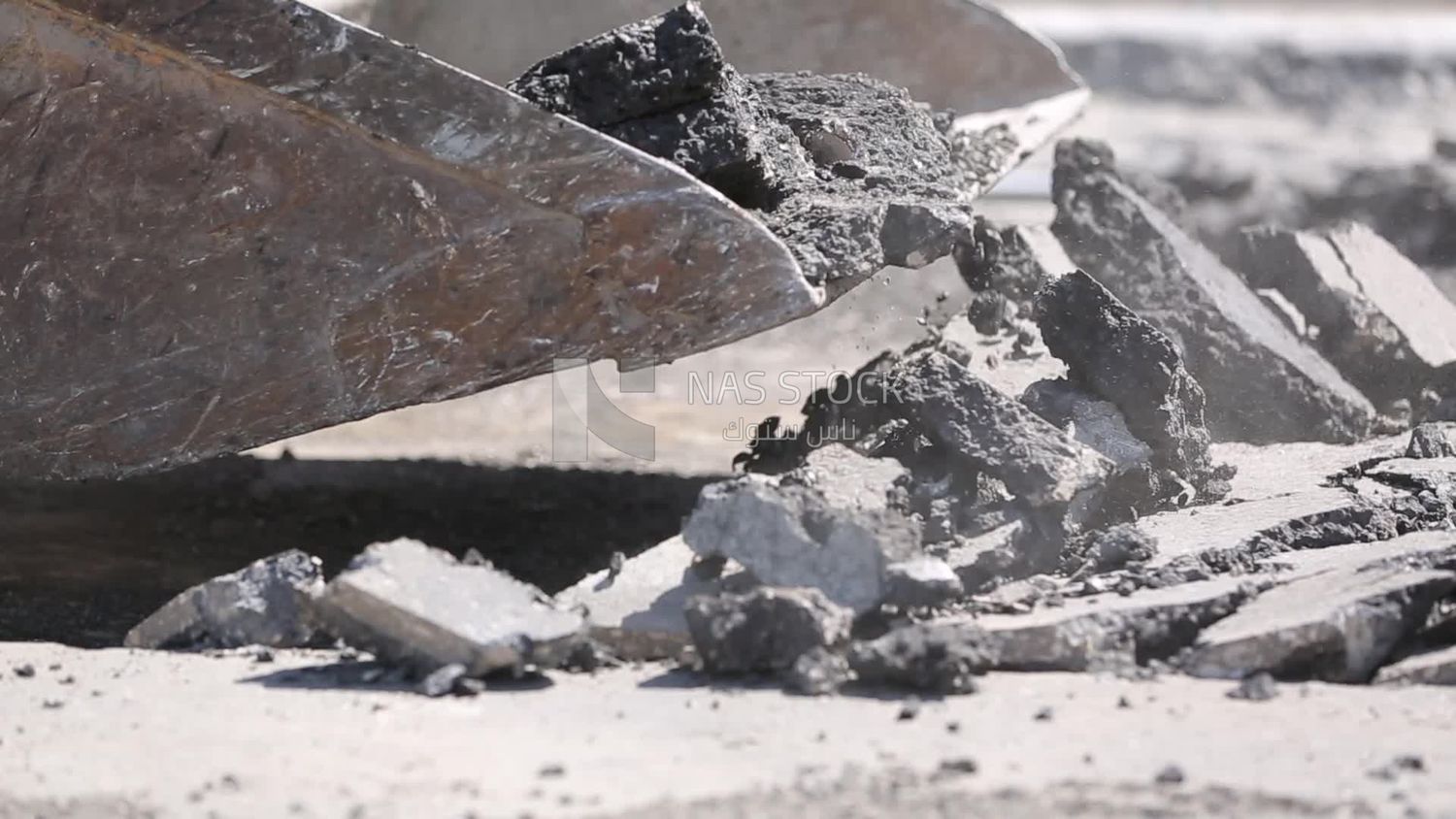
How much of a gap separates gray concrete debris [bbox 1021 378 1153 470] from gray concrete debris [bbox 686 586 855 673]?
1.24 m

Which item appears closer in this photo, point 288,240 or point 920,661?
point 920,661

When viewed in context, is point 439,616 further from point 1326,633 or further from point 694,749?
point 1326,633

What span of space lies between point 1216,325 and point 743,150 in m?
1.86

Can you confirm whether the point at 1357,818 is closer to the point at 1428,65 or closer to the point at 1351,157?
the point at 1351,157

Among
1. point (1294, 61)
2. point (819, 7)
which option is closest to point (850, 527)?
point (819, 7)

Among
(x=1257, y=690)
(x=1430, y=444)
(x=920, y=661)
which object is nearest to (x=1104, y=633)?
(x=1257, y=690)

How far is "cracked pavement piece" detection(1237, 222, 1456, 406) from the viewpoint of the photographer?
564cm

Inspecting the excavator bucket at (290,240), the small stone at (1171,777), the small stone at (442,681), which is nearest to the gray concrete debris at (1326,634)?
the small stone at (1171,777)

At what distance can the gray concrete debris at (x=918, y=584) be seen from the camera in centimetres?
346

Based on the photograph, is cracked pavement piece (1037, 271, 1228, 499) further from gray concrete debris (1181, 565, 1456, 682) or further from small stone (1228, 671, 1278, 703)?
small stone (1228, 671, 1278, 703)

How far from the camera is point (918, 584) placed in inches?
136

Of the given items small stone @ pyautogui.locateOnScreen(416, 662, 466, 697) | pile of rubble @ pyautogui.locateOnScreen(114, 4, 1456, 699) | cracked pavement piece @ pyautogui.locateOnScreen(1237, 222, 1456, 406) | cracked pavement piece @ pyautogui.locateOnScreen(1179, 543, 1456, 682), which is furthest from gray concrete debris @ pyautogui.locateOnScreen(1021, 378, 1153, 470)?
small stone @ pyautogui.locateOnScreen(416, 662, 466, 697)

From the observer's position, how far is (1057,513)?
13.3 ft

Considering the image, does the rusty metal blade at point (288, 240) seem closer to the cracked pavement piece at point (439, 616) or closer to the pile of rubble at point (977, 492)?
the pile of rubble at point (977, 492)
